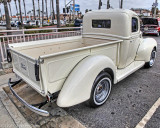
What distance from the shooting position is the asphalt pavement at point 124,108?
248 cm

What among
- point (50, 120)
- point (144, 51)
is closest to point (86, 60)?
point (50, 120)

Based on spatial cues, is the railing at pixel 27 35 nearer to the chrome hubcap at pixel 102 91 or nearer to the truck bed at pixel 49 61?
the truck bed at pixel 49 61

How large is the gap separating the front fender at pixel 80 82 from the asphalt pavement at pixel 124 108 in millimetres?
473

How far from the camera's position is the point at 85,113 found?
2.73 m

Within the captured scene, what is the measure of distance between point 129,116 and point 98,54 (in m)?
1.36

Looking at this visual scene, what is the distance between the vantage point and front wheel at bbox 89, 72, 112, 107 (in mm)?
2642

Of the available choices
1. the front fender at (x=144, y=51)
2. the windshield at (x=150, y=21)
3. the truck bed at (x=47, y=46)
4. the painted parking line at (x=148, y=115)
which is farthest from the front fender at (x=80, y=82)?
the windshield at (x=150, y=21)

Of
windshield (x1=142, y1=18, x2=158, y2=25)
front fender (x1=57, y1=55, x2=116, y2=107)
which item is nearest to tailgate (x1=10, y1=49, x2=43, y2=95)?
front fender (x1=57, y1=55, x2=116, y2=107)

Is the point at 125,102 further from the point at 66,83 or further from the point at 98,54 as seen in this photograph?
the point at 66,83

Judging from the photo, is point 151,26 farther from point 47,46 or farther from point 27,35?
point 47,46

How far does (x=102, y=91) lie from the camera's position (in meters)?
3.02

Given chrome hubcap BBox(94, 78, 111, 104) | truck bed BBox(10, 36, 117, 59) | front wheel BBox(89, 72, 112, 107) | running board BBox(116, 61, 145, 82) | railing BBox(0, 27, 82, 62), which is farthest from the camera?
railing BBox(0, 27, 82, 62)

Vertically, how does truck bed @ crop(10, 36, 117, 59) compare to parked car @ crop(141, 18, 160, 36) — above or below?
below

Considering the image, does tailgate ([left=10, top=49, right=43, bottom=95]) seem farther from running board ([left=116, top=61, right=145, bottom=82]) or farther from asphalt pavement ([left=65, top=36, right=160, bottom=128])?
running board ([left=116, top=61, right=145, bottom=82])
